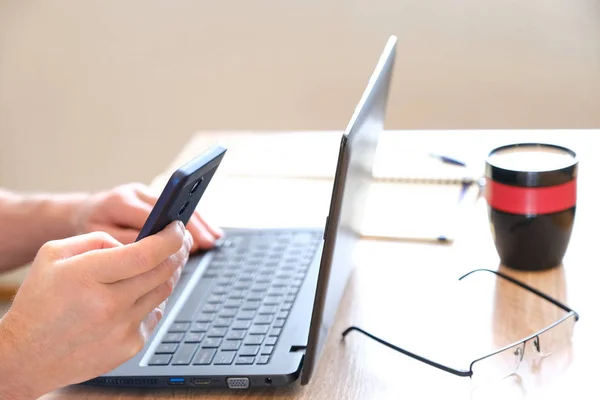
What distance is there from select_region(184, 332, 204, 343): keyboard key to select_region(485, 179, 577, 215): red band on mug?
38 cm

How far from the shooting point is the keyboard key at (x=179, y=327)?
A: 33.2 inches

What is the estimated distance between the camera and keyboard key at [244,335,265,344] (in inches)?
31.5

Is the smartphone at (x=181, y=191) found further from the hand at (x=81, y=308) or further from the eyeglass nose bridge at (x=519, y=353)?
the eyeglass nose bridge at (x=519, y=353)

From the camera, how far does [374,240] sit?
105 cm

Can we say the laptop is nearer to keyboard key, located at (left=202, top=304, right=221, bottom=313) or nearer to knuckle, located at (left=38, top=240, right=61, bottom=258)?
keyboard key, located at (left=202, top=304, right=221, bottom=313)

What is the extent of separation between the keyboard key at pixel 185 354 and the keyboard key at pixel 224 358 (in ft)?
0.09

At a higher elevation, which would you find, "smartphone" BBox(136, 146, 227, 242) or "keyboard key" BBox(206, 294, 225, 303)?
"smartphone" BBox(136, 146, 227, 242)

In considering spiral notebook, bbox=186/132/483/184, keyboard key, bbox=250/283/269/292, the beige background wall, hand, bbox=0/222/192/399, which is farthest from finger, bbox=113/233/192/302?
the beige background wall

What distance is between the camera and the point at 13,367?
735 millimetres

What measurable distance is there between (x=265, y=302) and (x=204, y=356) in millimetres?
130

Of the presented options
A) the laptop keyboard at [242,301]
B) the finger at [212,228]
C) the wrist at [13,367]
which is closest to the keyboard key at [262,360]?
the laptop keyboard at [242,301]

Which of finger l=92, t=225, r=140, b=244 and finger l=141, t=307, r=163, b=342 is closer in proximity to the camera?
finger l=141, t=307, r=163, b=342

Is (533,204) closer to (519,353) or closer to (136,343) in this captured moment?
(519,353)

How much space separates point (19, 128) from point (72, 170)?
20 centimetres
